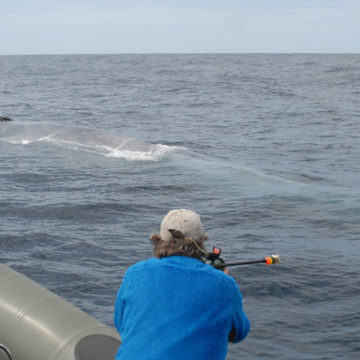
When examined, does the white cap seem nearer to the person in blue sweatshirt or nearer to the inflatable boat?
the person in blue sweatshirt

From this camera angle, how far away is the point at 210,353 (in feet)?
11.4

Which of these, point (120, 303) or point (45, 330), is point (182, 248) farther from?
point (45, 330)

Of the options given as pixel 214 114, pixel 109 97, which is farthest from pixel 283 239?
pixel 109 97

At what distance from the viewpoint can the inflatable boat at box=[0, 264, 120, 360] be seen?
15.9 feet

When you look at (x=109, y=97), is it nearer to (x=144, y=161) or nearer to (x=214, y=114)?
(x=214, y=114)

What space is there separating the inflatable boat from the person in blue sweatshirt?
1.37 meters

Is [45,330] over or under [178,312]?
under

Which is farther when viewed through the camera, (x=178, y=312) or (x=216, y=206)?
(x=216, y=206)

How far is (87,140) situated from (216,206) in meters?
8.97

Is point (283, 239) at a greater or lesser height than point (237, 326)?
lesser

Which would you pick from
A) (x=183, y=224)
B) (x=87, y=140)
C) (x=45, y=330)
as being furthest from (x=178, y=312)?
(x=87, y=140)

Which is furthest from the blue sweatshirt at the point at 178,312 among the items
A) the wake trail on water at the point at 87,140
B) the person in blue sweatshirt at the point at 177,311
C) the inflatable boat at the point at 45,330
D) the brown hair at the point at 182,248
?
the wake trail on water at the point at 87,140

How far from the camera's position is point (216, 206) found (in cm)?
1292

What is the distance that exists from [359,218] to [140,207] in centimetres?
448
